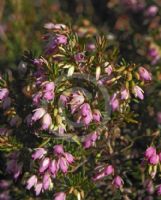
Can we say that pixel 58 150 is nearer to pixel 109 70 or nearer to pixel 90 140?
pixel 90 140

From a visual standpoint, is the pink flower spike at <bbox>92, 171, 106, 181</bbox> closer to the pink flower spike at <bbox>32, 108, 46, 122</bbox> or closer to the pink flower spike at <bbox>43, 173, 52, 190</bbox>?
the pink flower spike at <bbox>43, 173, 52, 190</bbox>

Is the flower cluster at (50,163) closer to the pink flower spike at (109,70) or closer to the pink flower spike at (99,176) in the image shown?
the pink flower spike at (99,176)

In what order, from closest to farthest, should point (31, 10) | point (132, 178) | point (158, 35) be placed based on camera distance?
point (132, 178) < point (158, 35) < point (31, 10)

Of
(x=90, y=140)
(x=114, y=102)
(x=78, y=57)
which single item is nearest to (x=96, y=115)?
(x=114, y=102)

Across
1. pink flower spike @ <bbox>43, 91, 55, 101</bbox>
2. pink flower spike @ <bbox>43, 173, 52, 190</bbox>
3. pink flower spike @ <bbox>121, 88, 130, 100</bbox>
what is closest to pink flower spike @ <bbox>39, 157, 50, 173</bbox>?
pink flower spike @ <bbox>43, 173, 52, 190</bbox>

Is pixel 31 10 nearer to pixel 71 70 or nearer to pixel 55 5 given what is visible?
pixel 55 5

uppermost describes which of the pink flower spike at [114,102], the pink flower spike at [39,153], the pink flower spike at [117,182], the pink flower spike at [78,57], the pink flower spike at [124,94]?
the pink flower spike at [78,57]

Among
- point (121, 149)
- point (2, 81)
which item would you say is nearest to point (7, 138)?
point (2, 81)

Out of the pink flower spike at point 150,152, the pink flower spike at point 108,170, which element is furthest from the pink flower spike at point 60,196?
the pink flower spike at point 150,152
